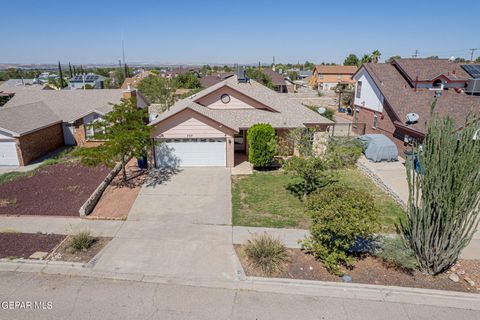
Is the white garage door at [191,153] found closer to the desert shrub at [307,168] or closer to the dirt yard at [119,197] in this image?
the dirt yard at [119,197]

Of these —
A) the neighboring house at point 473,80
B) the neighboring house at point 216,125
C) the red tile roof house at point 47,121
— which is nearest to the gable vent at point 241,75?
the neighboring house at point 216,125

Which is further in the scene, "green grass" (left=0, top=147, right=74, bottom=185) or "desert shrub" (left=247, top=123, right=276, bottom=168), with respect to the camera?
"desert shrub" (left=247, top=123, right=276, bottom=168)

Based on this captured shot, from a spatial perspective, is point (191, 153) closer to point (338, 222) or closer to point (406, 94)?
point (338, 222)

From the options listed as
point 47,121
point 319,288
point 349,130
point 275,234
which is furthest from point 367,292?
point 47,121

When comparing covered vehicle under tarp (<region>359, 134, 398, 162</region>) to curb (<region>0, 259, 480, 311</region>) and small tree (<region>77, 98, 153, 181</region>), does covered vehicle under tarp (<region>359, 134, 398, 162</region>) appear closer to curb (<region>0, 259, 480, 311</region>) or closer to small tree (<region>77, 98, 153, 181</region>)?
curb (<region>0, 259, 480, 311</region>)

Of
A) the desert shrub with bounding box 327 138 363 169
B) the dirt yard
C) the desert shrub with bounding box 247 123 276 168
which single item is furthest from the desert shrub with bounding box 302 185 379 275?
the desert shrub with bounding box 247 123 276 168

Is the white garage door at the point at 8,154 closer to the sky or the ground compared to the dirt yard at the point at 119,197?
closer to the sky

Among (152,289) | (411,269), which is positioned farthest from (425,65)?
(152,289)
